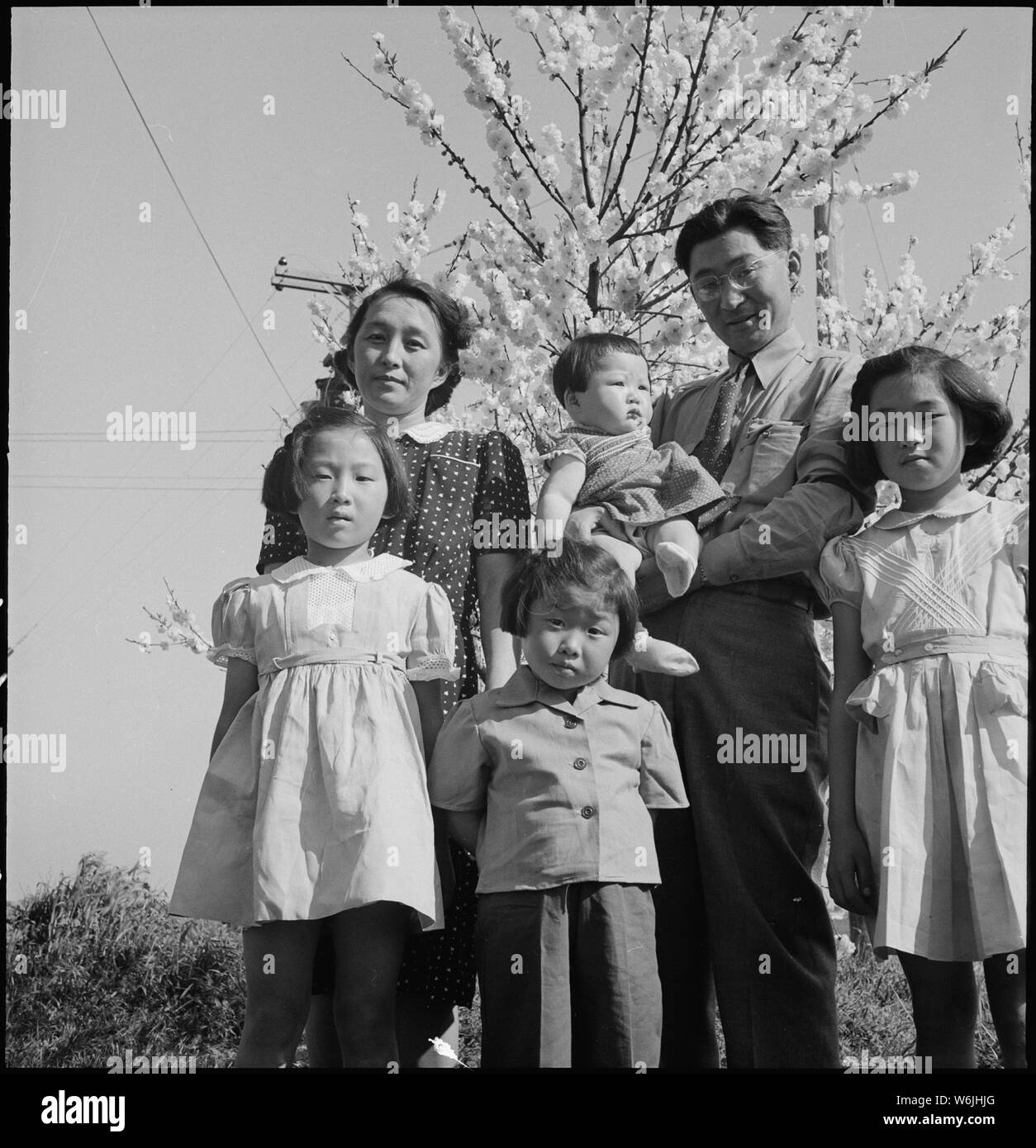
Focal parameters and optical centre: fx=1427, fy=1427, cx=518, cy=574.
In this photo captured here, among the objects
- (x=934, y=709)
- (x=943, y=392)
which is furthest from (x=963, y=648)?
(x=943, y=392)

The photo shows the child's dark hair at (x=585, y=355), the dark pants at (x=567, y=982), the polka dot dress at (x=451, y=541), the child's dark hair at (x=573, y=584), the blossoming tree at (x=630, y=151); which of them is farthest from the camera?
the blossoming tree at (x=630, y=151)

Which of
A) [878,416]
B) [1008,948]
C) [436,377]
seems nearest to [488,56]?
[436,377]

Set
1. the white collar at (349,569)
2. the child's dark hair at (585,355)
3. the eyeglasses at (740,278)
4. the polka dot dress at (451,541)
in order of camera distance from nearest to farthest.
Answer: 1. the white collar at (349,569)
2. the polka dot dress at (451,541)
3. the eyeglasses at (740,278)
4. the child's dark hair at (585,355)

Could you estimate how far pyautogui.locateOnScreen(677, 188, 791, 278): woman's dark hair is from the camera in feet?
10.2

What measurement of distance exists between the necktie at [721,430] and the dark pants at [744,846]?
12.5 inches

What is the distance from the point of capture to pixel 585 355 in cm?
321

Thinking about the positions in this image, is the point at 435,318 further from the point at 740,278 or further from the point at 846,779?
the point at 846,779

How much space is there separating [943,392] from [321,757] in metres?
1.44

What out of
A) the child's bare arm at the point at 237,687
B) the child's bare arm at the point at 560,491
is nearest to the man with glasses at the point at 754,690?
the child's bare arm at the point at 560,491

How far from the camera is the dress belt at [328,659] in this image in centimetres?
279

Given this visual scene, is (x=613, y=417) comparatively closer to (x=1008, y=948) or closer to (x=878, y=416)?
(x=878, y=416)

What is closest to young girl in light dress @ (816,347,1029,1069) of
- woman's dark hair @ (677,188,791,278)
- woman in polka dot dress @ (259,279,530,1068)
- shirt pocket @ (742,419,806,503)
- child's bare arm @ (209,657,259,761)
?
shirt pocket @ (742,419,806,503)
